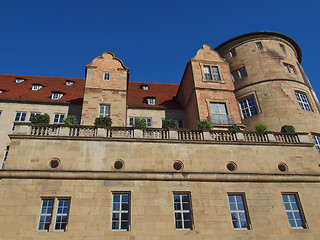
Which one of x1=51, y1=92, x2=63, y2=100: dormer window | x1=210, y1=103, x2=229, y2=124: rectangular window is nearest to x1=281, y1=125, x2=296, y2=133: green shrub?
x1=210, y1=103, x2=229, y2=124: rectangular window

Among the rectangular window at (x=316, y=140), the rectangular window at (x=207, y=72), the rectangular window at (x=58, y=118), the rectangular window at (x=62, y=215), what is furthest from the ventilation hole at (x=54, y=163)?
the rectangular window at (x=316, y=140)

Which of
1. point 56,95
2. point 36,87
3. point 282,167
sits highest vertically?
point 36,87

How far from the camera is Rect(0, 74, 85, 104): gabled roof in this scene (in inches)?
933

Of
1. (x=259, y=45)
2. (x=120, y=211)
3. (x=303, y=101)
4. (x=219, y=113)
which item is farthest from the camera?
(x=259, y=45)

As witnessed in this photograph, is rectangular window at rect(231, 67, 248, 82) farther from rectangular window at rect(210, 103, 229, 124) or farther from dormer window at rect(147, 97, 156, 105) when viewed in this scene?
dormer window at rect(147, 97, 156, 105)

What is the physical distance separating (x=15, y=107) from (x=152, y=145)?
44.0ft

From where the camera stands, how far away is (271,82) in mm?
22922

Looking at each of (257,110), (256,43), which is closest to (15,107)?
(257,110)

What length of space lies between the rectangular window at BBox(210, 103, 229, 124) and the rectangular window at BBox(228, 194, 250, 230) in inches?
274

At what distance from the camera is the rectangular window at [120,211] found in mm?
13812

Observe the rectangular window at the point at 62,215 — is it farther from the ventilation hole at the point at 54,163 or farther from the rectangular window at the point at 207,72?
the rectangular window at the point at 207,72

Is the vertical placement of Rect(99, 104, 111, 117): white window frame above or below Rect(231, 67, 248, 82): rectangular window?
below

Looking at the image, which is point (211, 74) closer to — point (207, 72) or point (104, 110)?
point (207, 72)

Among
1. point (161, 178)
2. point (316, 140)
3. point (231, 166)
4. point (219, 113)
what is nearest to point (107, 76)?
point (219, 113)
